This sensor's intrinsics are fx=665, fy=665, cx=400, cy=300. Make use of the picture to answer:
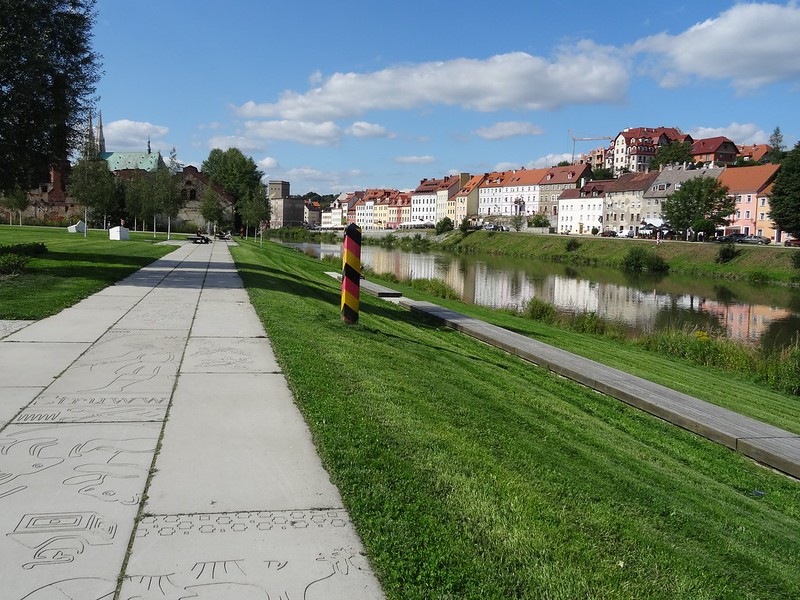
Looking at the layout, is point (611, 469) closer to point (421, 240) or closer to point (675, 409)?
point (675, 409)

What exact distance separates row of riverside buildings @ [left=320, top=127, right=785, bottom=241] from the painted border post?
7992 centimetres

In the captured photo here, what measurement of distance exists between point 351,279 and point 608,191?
119083 millimetres

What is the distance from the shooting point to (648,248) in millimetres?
76750

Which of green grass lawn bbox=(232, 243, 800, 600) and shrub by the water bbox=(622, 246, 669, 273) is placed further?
shrub by the water bbox=(622, 246, 669, 273)

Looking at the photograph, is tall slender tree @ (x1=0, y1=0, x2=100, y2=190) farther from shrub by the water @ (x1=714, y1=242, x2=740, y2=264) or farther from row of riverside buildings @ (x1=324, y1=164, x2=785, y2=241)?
→ row of riverside buildings @ (x1=324, y1=164, x2=785, y2=241)

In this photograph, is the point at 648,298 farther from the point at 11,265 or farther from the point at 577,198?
the point at 577,198

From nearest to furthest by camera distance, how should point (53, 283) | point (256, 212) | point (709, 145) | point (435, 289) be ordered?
point (53, 283)
point (435, 289)
point (256, 212)
point (709, 145)

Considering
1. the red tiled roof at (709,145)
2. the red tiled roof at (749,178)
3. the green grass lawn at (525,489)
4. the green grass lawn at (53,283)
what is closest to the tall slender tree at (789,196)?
the red tiled roof at (749,178)

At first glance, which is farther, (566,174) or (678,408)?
(566,174)

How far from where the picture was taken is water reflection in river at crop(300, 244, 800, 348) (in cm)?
3142

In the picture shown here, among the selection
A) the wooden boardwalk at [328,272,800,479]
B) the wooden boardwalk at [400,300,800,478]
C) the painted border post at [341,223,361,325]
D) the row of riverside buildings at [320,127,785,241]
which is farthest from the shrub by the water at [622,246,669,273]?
the painted border post at [341,223,361,325]

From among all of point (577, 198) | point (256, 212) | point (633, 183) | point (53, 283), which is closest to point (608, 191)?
point (633, 183)

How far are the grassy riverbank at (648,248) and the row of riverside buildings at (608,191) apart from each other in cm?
1364

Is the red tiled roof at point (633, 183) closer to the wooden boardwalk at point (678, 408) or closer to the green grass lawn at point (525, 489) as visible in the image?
the wooden boardwalk at point (678, 408)
